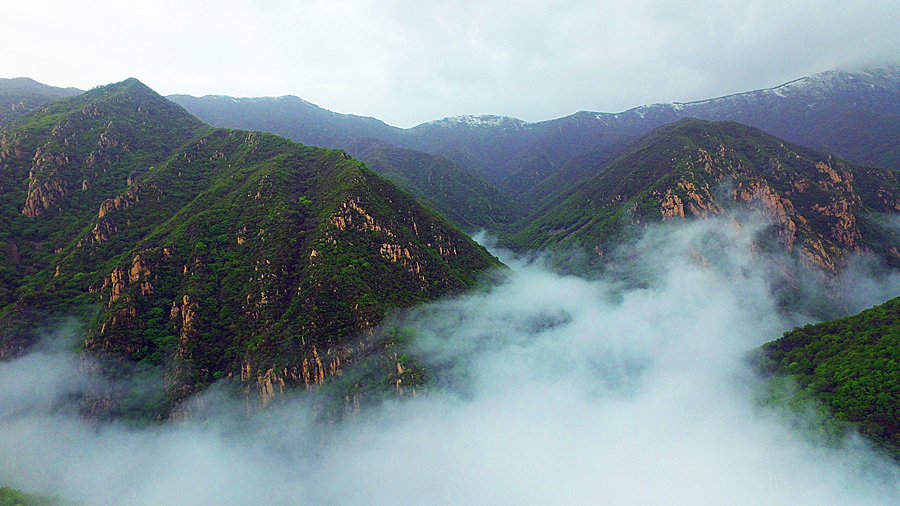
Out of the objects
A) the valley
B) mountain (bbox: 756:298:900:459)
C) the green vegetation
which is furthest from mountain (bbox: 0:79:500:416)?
mountain (bbox: 756:298:900:459)

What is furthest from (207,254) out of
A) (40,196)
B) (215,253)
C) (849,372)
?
(849,372)

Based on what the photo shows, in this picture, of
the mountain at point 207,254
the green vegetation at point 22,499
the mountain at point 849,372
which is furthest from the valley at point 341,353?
the green vegetation at point 22,499

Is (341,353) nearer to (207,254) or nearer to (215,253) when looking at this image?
(215,253)

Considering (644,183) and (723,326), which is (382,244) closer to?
(723,326)

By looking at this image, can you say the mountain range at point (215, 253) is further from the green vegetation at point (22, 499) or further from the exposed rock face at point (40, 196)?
the green vegetation at point (22, 499)

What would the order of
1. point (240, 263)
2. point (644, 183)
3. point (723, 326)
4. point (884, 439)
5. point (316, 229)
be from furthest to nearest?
point (644, 183)
point (723, 326)
point (316, 229)
point (240, 263)
point (884, 439)

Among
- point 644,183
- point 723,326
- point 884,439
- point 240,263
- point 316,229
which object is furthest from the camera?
point 644,183

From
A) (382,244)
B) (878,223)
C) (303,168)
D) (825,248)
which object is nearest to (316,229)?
(382,244)

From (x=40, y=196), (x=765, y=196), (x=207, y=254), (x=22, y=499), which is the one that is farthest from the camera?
(x=765, y=196)
